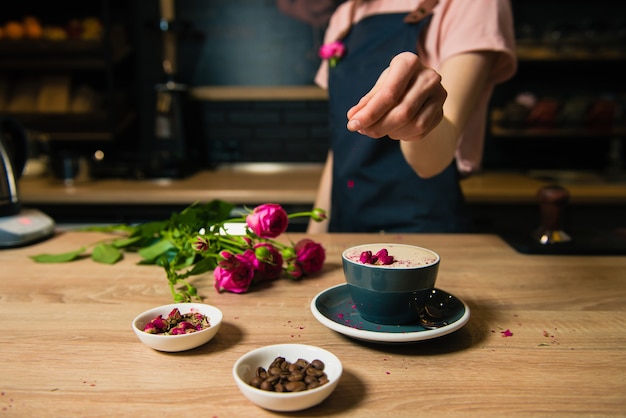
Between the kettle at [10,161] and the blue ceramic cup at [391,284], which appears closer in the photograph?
the blue ceramic cup at [391,284]

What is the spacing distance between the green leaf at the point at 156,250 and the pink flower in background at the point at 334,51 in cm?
85

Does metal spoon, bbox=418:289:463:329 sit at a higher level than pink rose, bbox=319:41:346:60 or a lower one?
lower

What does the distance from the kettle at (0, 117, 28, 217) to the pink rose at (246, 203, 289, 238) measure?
71 centimetres

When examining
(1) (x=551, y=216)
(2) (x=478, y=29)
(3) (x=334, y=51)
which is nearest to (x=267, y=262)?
(1) (x=551, y=216)

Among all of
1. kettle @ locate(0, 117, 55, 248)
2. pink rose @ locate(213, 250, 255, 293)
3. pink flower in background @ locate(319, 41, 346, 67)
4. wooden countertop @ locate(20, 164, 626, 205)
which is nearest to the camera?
pink rose @ locate(213, 250, 255, 293)

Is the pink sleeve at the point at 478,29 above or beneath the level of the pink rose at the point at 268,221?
above

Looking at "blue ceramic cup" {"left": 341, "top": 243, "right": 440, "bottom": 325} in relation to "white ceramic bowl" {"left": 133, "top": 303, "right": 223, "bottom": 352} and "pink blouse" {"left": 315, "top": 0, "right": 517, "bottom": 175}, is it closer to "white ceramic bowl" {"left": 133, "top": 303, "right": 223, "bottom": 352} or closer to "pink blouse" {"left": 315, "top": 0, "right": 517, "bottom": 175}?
"white ceramic bowl" {"left": 133, "top": 303, "right": 223, "bottom": 352}

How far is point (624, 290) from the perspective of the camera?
2.79ft

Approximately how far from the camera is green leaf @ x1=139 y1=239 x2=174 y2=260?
990 millimetres

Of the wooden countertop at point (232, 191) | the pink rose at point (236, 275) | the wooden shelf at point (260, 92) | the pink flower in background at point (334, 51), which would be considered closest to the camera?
the pink rose at point (236, 275)

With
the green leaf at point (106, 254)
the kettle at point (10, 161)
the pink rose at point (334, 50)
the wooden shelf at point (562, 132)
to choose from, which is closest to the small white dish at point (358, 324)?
the green leaf at point (106, 254)

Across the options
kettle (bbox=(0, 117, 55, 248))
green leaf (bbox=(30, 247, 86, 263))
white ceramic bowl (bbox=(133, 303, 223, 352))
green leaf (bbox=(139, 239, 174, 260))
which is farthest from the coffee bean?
kettle (bbox=(0, 117, 55, 248))

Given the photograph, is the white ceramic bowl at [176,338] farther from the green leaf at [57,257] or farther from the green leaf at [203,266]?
the green leaf at [57,257]

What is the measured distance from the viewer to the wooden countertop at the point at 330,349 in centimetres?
51
